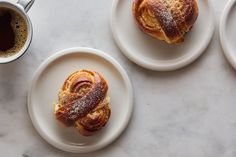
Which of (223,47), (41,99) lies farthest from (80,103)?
(223,47)

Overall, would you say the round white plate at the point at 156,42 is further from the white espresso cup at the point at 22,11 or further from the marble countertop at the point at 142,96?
the white espresso cup at the point at 22,11

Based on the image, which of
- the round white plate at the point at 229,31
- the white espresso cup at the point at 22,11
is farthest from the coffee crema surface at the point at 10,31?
the round white plate at the point at 229,31

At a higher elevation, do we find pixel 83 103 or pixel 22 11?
pixel 22 11

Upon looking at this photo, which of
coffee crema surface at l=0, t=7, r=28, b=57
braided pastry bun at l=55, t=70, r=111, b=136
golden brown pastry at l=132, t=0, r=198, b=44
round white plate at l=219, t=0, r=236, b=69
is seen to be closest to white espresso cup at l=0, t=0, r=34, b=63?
coffee crema surface at l=0, t=7, r=28, b=57

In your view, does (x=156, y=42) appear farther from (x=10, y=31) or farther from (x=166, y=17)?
(x=10, y=31)

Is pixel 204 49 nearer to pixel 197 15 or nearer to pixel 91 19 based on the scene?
pixel 197 15

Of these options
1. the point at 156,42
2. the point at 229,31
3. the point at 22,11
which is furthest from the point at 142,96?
the point at 22,11

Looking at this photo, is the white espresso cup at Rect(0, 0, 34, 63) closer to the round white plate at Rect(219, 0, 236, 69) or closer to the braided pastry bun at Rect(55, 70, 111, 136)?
the braided pastry bun at Rect(55, 70, 111, 136)
